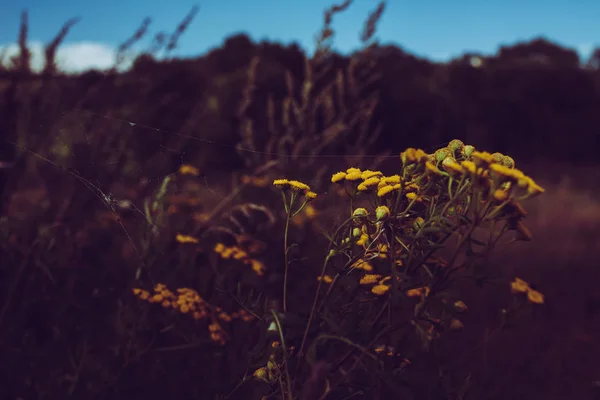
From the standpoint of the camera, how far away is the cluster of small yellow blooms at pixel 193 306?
1.70 meters

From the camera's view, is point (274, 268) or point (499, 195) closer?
point (499, 195)

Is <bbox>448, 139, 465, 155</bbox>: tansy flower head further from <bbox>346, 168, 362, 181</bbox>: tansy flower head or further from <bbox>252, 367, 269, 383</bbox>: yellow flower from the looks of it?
<bbox>252, 367, 269, 383</bbox>: yellow flower

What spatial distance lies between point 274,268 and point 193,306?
Result: 2.46 ft

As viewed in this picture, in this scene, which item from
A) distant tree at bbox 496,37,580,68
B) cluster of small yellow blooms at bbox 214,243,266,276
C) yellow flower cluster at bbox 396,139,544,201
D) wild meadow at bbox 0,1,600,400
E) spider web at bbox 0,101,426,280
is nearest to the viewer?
yellow flower cluster at bbox 396,139,544,201

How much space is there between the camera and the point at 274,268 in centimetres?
244

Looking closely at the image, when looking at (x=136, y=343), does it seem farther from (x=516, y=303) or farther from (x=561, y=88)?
(x=561, y=88)

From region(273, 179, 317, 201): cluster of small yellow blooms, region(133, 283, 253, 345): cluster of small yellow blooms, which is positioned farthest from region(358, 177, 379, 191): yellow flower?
region(133, 283, 253, 345): cluster of small yellow blooms

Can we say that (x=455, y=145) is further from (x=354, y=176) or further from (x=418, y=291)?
(x=418, y=291)

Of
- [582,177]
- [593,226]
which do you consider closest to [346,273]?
[593,226]

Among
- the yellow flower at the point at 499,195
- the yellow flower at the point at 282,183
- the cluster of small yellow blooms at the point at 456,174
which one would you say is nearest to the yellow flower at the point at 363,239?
the cluster of small yellow blooms at the point at 456,174

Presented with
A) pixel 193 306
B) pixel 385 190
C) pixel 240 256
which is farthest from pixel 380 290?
pixel 240 256

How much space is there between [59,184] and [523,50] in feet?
94.8

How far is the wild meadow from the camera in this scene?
118cm

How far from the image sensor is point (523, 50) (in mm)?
27984
